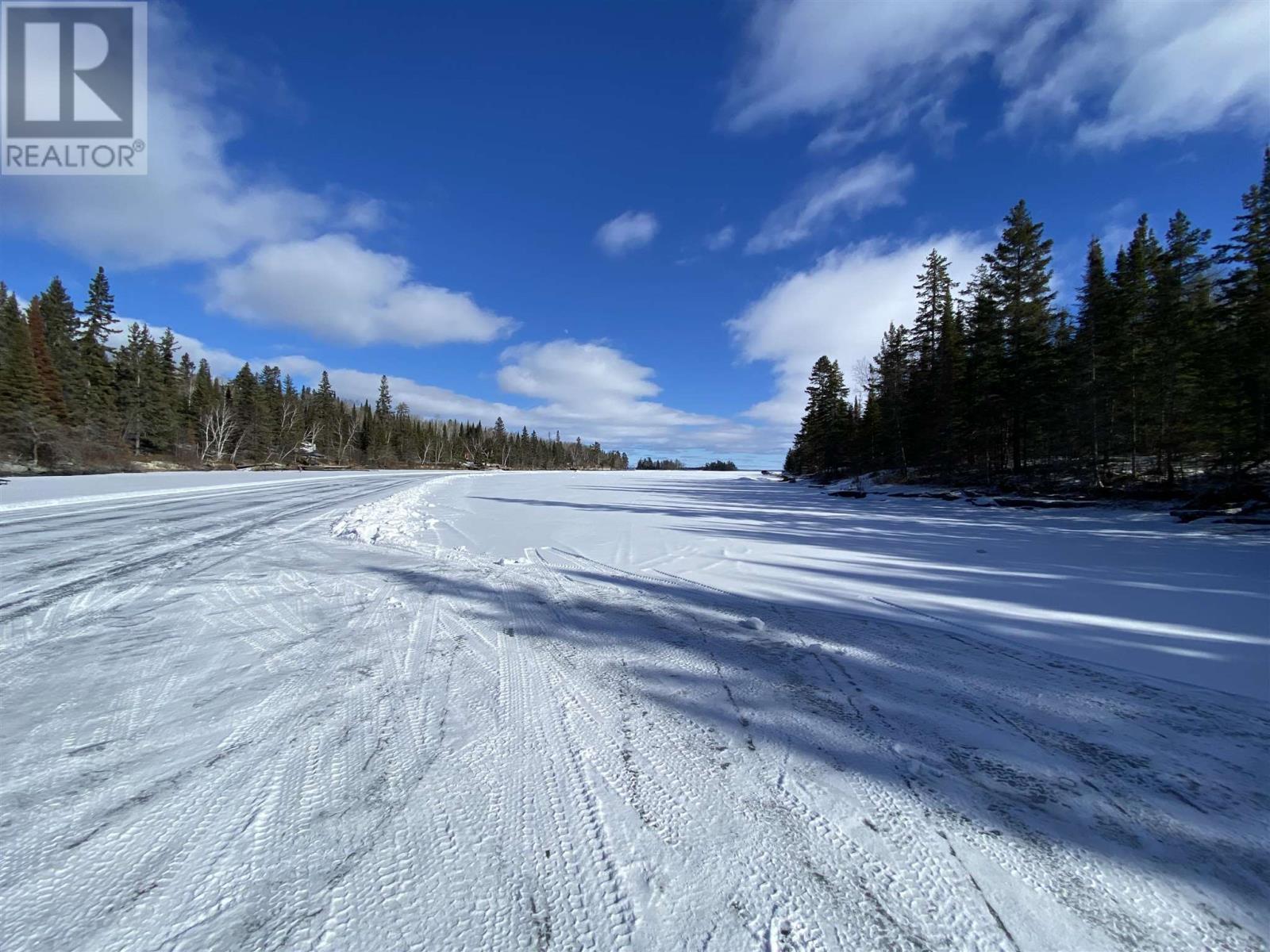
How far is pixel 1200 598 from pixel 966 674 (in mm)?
4408

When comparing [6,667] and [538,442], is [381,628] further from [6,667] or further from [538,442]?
[538,442]

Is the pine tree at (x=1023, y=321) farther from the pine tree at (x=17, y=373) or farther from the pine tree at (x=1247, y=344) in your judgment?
the pine tree at (x=17, y=373)

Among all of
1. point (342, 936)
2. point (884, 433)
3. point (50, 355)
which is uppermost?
point (50, 355)

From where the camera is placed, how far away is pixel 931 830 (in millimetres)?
1793

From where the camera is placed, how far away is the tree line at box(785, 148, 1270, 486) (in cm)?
1376

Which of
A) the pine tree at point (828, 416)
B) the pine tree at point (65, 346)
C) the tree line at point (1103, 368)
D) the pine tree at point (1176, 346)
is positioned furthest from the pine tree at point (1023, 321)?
the pine tree at point (65, 346)

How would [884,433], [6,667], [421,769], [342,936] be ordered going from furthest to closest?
[884,433] → [6,667] → [421,769] → [342,936]

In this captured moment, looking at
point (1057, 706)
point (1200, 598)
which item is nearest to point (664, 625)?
point (1057, 706)

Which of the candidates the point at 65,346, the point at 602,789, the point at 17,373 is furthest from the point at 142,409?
the point at 602,789

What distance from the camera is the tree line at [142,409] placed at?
93.0 feet

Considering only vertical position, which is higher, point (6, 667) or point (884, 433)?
point (884, 433)

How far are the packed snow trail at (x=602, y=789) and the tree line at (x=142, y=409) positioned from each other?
39.7 meters

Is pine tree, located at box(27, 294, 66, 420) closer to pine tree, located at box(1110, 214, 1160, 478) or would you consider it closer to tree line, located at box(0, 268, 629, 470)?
tree line, located at box(0, 268, 629, 470)

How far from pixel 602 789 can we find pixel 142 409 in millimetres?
58229
